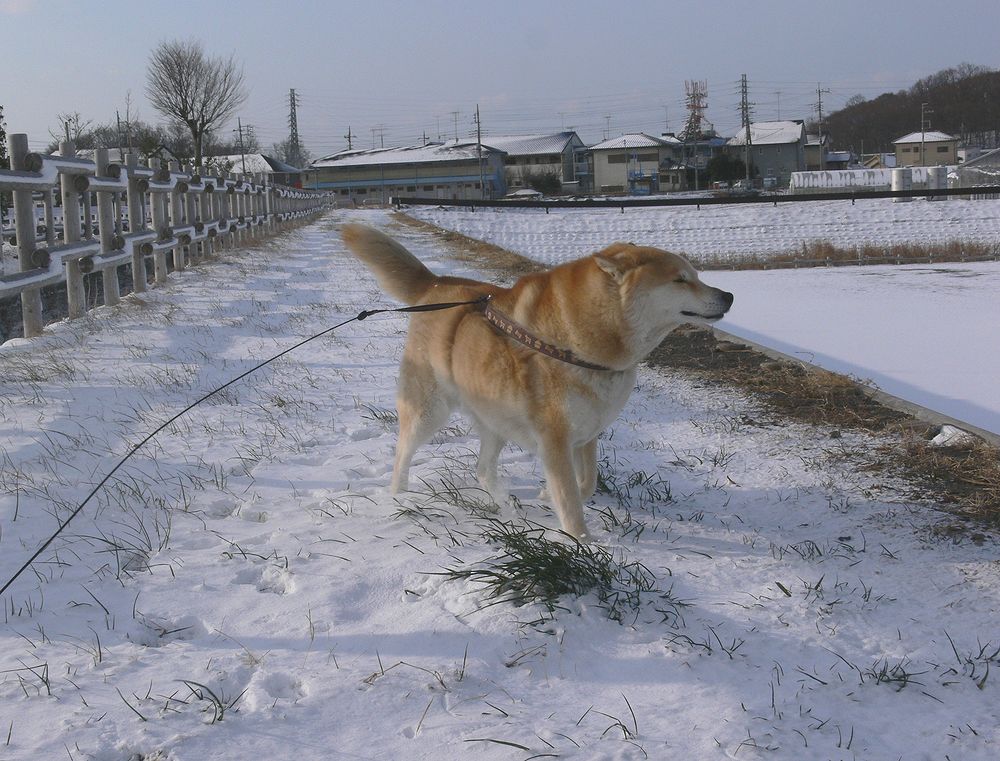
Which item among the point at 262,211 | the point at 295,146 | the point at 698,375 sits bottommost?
the point at 698,375

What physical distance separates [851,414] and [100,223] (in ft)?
26.2

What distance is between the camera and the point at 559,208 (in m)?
34.2

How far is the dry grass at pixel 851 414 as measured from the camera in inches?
142

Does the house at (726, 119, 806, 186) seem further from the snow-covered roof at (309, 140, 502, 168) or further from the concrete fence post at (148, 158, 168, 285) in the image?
the concrete fence post at (148, 158, 168, 285)

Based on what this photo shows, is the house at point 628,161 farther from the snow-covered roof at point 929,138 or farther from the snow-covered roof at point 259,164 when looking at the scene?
the snow-covered roof at point 929,138

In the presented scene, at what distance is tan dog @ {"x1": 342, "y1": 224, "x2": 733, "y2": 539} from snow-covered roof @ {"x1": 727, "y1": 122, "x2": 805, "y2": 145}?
306ft

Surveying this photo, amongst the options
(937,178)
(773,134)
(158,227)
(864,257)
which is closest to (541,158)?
(773,134)

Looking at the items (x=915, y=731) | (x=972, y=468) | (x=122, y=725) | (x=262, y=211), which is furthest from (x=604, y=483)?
(x=262, y=211)

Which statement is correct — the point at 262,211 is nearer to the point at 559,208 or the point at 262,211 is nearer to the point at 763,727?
the point at 559,208

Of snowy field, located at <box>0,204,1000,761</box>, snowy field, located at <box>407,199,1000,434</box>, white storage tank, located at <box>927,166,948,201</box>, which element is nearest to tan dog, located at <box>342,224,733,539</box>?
snowy field, located at <box>0,204,1000,761</box>

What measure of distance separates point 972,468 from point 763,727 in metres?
2.31

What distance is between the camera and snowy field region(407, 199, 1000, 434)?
6.20 meters

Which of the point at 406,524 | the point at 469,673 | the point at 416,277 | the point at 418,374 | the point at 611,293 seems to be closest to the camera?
the point at 469,673

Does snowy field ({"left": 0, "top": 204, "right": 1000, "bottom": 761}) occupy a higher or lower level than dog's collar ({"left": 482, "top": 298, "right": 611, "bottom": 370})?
lower
